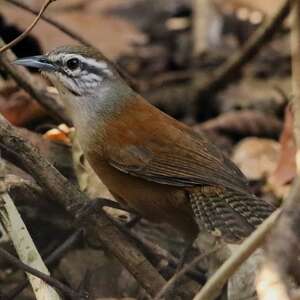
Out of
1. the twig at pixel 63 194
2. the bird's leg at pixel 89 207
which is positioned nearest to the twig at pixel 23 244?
the twig at pixel 63 194

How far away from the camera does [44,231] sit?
16.4ft

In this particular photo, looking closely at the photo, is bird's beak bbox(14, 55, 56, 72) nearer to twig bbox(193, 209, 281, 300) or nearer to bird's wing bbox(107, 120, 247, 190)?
bird's wing bbox(107, 120, 247, 190)

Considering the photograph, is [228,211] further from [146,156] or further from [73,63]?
[73,63]

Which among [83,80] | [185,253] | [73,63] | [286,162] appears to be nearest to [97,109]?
[83,80]

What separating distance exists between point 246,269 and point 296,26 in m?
1.51

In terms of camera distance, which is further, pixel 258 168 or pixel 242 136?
pixel 242 136

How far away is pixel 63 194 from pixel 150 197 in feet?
1.86

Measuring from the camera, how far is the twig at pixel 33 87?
17.6 feet

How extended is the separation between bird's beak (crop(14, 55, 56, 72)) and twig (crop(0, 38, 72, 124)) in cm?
46

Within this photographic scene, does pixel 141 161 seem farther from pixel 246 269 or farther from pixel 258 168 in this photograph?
pixel 258 168

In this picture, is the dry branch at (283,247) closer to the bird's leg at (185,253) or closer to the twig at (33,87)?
the bird's leg at (185,253)

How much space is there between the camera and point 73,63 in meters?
4.99

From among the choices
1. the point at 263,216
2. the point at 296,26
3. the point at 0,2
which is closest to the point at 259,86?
the point at 0,2

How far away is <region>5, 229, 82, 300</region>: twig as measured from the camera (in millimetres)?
4457
